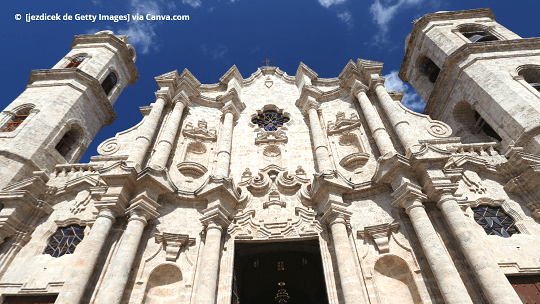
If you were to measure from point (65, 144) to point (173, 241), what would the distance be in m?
8.92

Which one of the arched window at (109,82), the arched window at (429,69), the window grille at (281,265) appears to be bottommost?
the window grille at (281,265)

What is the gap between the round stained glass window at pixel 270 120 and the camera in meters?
16.2

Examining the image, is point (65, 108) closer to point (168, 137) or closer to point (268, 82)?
point (168, 137)

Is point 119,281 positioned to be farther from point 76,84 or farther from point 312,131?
point 76,84

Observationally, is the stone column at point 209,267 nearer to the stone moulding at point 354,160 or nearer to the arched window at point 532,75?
the stone moulding at point 354,160

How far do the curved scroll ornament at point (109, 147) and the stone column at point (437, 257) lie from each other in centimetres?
1160

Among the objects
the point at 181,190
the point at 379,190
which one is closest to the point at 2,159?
the point at 181,190

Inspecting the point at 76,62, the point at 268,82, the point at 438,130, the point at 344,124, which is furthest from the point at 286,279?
the point at 76,62

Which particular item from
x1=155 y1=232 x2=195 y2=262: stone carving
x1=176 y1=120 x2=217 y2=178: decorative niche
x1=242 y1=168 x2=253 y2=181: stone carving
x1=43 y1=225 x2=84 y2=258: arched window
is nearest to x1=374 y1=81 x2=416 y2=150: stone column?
x1=242 y1=168 x2=253 y2=181: stone carving

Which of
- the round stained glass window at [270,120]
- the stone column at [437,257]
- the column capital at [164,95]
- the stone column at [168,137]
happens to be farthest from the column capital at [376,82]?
the column capital at [164,95]

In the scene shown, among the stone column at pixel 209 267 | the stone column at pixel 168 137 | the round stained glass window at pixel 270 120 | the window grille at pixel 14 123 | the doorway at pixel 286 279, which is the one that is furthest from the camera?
the doorway at pixel 286 279

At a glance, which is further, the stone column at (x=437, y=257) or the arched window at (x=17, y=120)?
the arched window at (x=17, y=120)

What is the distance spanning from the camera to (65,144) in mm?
15094

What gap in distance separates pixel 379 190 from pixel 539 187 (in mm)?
5046
